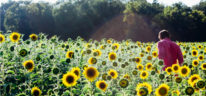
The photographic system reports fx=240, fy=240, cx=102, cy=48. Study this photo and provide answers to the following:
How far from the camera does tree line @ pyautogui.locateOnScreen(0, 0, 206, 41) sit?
33.7 m

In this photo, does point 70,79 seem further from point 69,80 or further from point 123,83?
point 123,83

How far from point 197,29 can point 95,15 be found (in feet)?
50.6

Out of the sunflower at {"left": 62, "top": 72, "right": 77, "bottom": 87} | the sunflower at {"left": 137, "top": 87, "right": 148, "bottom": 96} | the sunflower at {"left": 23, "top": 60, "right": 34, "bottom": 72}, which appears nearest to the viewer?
the sunflower at {"left": 137, "top": 87, "right": 148, "bottom": 96}

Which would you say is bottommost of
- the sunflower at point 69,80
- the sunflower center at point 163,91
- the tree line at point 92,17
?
the sunflower center at point 163,91

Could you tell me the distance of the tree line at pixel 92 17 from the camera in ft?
111

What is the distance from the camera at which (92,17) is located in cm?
3806

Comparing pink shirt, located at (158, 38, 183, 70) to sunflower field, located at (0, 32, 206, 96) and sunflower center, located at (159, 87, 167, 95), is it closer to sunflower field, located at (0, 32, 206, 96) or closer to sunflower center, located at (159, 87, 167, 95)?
sunflower field, located at (0, 32, 206, 96)

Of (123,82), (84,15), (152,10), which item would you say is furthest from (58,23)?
(123,82)

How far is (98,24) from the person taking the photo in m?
37.9

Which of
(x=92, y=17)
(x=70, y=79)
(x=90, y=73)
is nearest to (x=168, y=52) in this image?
(x=90, y=73)

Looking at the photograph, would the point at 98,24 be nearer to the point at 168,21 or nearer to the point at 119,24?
the point at 119,24

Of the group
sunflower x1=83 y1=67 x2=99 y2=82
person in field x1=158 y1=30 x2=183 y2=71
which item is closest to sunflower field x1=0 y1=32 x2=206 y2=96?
sunflower x1=83 y1=67 x2=99 y2=82

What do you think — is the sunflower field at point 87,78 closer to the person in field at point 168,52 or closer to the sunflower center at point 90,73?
the sunflower center at point 90,73

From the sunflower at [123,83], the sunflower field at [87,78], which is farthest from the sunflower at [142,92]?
the sunflower at [123,83]
